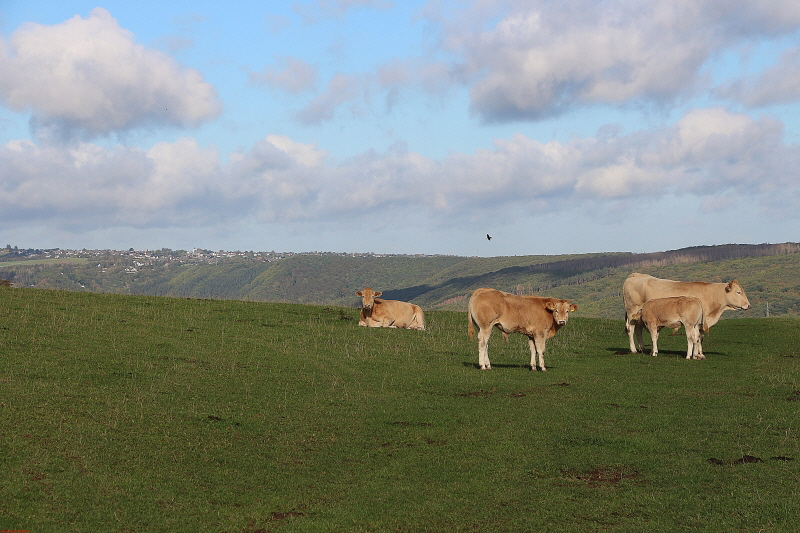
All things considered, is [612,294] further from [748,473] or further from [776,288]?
[748,473]

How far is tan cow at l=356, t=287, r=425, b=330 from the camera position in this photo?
108 ft

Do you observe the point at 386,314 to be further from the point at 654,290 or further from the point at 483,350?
the point at 654,290

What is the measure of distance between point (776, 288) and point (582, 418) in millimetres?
164091

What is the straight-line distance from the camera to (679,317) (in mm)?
26203

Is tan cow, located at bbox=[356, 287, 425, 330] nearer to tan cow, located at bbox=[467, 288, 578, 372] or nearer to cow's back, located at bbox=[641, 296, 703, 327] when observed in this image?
tan cow, located at bbox=[467, 288, 578, 372]

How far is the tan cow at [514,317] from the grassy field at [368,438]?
0.97 m

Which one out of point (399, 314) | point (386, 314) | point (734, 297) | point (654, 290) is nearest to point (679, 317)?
point (654, 290)

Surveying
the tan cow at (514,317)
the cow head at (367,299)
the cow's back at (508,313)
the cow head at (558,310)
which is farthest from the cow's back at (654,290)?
the cow head at (367,299)

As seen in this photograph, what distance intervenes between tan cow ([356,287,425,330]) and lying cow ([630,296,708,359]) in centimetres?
1077

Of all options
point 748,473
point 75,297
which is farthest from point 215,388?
point 75,297

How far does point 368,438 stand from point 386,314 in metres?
19.6

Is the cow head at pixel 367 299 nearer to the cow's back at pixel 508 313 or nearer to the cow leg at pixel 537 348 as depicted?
the cow's back at pixel 508 313

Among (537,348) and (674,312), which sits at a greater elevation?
(674,312)

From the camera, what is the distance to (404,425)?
14578mm
